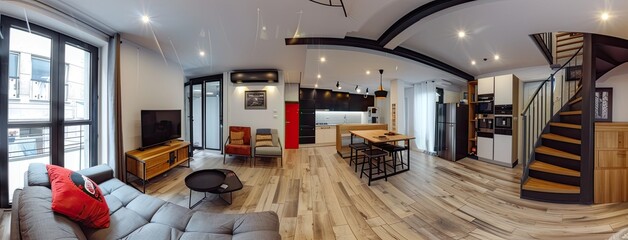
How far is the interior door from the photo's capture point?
686cm

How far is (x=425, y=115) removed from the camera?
6121 millimetres

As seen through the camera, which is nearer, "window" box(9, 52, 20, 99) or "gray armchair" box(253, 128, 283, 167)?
"window" box(9, 52, 20, 99)

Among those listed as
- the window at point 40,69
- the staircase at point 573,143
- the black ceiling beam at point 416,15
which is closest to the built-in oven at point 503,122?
the staircase at point 573,143

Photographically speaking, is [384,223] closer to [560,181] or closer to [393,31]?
[393,31]

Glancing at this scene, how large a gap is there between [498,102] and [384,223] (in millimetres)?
4535

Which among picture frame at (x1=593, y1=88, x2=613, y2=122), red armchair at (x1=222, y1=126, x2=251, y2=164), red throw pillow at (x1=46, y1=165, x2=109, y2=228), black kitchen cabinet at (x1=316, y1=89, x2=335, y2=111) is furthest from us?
black kitchen cabinet at (x1=316, y1=89, x2=335, y2=111)

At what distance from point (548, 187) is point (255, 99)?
558 cm

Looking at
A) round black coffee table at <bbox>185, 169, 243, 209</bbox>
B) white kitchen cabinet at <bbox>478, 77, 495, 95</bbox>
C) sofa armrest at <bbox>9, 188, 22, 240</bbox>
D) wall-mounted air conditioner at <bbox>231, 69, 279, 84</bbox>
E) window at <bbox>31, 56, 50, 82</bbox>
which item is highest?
wall-mounted air conditioner at <bbox>231, 69, 279, 84</bbox>

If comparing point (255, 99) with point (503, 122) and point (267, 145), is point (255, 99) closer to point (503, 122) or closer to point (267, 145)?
point (267, 145)

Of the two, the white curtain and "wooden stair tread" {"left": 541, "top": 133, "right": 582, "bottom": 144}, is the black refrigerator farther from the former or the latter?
"wooden stair tread" {"left": 541, "top": 133, "right": 582, "bottom": 144}

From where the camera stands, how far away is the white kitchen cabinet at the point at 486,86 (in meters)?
4.71

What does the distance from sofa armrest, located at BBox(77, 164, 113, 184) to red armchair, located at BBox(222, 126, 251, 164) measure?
213cm

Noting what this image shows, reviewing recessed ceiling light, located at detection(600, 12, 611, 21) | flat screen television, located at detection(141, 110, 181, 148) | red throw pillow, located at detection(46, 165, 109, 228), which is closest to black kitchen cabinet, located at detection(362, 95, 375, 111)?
recessed ceiling light, located at detection(600, 12, 611, 21)

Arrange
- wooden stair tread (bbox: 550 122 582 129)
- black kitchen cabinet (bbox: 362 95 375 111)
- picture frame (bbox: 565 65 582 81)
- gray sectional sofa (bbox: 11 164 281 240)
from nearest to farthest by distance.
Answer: gray sectional sofa (bbox: 11 164 281 240) → wooden stair tread (bbox: 550 122 582 129) → picture frame (bbox: 565 65 582 81) → black kitchen cabinet (bbox: 362 95 375 111)
